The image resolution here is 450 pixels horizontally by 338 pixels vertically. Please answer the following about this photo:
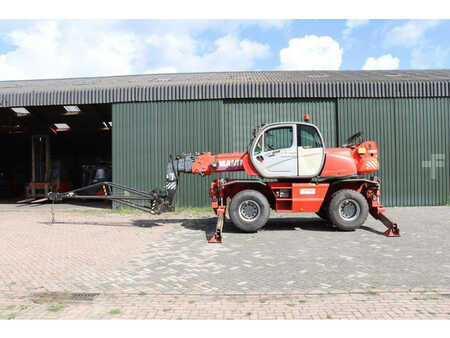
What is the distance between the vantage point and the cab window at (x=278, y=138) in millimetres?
8713

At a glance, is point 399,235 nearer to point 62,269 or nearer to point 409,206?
point 409,206

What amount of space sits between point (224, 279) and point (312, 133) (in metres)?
4.94

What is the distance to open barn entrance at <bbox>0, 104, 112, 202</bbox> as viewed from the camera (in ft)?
63.3

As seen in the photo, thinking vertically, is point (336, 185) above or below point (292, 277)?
above

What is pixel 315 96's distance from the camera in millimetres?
14094

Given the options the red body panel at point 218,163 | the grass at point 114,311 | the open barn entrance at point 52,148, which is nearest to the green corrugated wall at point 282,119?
the open barn entrance at point 52,148

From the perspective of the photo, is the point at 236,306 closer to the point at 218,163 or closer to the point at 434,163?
the point at 218,163

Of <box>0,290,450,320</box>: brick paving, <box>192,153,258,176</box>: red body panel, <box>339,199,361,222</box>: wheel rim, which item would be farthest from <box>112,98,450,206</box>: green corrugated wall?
<box>0,290,450,320</box>: brick paving

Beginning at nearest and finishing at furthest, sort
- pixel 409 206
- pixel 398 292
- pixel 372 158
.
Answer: pixel 398 292
pixel 372 158
pixel 409 206

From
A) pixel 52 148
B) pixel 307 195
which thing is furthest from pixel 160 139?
pixel 52 148

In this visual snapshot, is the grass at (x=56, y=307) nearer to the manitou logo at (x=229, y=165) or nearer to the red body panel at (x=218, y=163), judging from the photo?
the red body panel at (x=218, y=163)

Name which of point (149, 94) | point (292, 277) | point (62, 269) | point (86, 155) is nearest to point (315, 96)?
point (149, 94)

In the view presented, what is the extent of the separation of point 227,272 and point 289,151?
411cm

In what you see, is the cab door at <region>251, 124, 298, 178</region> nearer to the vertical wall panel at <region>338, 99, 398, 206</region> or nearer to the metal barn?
the metal barn
